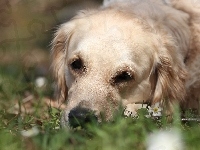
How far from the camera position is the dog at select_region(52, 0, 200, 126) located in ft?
11.6

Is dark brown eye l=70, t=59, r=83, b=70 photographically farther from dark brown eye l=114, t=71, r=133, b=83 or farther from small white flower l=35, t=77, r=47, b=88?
small white flower l=35, t=77, r=47, b=88

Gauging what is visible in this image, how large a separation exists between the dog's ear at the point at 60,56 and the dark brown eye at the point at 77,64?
0.43m

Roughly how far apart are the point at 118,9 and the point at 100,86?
2.46ft

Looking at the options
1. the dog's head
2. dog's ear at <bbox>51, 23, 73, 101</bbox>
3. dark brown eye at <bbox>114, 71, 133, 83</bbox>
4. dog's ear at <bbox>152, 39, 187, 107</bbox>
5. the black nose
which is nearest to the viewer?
the black nose

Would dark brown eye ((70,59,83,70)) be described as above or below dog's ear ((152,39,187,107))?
above

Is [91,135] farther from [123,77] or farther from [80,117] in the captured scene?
[123,77]

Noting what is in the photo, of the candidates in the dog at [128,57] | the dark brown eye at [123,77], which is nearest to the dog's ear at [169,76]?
the dog at [128,57]

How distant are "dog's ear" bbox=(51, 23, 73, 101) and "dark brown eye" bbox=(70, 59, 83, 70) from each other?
17.1 inches

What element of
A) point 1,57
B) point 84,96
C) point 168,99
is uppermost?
point 84,96

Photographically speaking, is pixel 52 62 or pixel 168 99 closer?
pixel 168 99

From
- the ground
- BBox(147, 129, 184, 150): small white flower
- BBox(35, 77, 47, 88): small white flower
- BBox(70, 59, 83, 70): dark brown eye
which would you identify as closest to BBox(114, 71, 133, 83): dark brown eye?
BBox(70, 59, 83, 70): dark brown eye

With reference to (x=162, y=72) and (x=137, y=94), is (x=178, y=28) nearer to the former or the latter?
(x=162, y=72)

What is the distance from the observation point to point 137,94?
152 inches

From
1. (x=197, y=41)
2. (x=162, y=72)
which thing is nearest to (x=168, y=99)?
(x=162, y=72)
